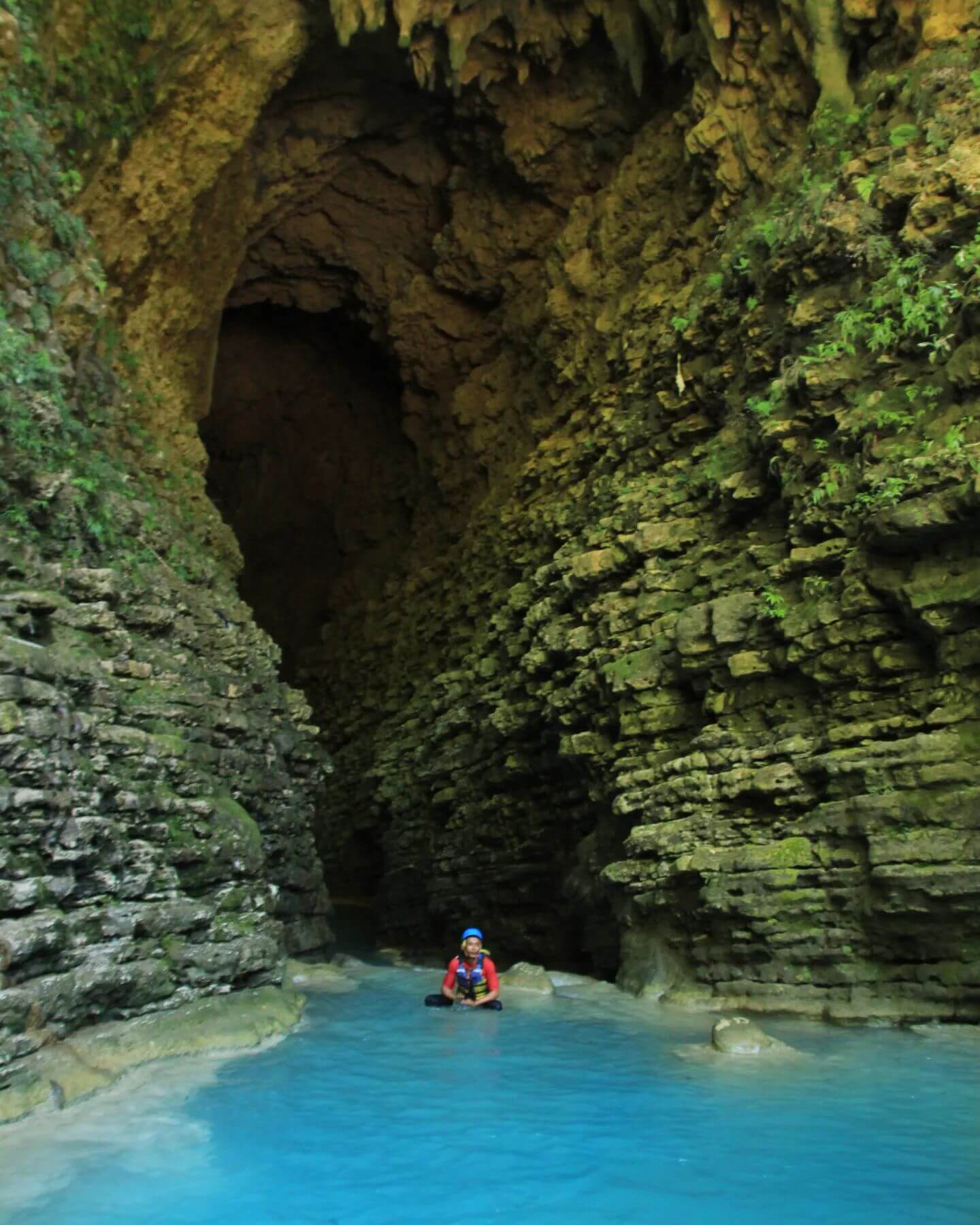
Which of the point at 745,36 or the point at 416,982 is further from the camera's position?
the point at 745,36

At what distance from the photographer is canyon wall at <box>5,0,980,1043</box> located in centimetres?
1009

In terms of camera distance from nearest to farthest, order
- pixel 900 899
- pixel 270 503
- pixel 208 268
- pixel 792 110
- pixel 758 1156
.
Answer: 1. pixel 758 1156
2. pixel 900 899
3. pixel 792 110
4. pixel 208 268
5. pixel 270 503

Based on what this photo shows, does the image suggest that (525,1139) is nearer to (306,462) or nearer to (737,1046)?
(737,1046)

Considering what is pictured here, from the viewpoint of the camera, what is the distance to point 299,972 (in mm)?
12867

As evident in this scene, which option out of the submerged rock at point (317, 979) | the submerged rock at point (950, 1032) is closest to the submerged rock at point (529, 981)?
the submerged rock at point (317, 979)

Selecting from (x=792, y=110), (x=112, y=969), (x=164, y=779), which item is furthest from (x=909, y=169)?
(x=112, y=969)

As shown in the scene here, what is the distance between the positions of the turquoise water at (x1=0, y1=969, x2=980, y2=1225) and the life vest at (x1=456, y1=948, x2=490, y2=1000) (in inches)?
79.4

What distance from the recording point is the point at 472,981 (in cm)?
1125

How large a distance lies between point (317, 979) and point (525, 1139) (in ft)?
22.6

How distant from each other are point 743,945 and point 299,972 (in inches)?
209

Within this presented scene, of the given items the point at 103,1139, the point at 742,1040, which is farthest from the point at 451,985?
the point at 103,1139

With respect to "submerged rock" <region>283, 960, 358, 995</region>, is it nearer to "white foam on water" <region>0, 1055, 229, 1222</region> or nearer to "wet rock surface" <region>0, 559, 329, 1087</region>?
"wet rock surface" <region>0, 559, 329, 1087</region>

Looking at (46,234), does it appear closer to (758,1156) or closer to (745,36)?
(745,36)

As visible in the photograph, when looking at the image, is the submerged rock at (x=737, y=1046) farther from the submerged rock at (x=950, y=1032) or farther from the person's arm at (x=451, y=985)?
the person's arm at (x=451, y=985)
